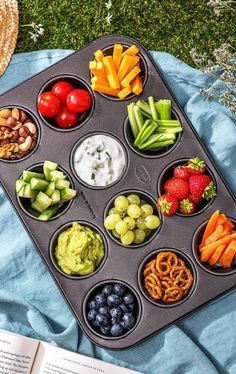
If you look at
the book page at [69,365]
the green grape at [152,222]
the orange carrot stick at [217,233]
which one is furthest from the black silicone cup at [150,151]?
the book page at [69,365]

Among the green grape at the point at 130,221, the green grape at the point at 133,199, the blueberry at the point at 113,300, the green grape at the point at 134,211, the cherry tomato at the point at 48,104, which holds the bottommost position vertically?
the blueberry at the point at 113,300

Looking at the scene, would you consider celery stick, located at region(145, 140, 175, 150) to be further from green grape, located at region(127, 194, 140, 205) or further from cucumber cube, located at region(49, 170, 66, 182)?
cucumber cube, located at region(49, 170, 66, 182)

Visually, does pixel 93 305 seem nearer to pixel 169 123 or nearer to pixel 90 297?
pixel 90 297

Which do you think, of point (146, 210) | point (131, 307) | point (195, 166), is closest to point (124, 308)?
point (131, 307)

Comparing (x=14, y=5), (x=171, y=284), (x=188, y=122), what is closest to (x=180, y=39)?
(x=188, y=122)

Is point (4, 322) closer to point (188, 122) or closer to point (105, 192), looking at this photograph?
point (105, 192)

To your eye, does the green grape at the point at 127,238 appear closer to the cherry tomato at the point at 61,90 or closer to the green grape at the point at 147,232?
the green grape at the point at 147,232

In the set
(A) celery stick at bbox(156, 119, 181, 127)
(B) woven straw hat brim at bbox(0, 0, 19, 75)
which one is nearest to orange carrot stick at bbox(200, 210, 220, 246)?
(A) celery stick at bbox(156, 119, 181, 127)
